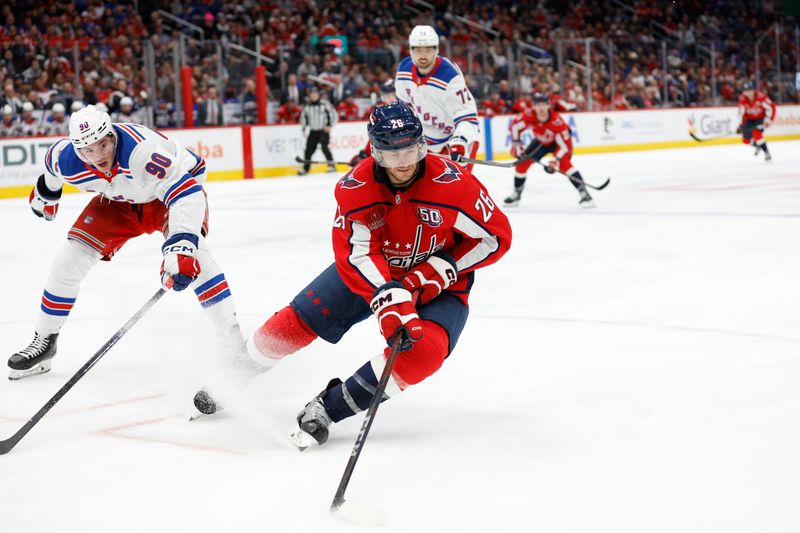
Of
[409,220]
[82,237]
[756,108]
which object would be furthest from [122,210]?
[756,108]

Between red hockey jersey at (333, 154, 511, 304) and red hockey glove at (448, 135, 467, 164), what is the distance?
Answer: 4056 millimetres

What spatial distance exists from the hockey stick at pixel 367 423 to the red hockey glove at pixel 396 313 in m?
0.02

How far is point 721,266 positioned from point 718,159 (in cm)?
1054

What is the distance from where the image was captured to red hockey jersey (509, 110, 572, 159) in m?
10.2

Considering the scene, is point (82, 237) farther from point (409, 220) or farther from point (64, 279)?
point (409, 220)

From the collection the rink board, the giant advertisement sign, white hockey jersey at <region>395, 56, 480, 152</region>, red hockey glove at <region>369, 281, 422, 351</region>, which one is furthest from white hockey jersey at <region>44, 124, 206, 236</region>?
the giant advertisement sign

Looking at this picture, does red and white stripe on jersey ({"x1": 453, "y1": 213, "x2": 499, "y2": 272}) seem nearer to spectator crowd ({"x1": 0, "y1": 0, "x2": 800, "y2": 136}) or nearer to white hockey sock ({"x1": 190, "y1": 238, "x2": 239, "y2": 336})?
white hockey sock ({"x1": 190, "y1": 238, "x2": 239, "y2": 336})

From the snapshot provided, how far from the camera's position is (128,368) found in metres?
3.99

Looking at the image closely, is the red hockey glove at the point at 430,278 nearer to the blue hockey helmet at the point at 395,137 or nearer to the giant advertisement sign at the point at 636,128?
the blue hockey helmet at the point at 395,137

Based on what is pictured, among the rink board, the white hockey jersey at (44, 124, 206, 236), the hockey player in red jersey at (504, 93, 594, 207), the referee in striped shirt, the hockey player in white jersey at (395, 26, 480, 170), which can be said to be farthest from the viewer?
the referee in striped shirt

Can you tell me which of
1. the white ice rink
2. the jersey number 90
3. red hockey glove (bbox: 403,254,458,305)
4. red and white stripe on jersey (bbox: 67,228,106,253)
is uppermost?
the jersey number 90

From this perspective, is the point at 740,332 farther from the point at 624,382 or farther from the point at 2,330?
the point at 2,330

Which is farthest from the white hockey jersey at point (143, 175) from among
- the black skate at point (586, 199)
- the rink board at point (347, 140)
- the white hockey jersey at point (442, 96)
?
the rink board at point (347, 140)

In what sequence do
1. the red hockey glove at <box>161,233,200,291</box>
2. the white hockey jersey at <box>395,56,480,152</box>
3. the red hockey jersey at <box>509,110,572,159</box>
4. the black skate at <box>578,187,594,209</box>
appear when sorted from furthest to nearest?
the red hockey jersey at <box>509,110,572,159</box> → the black skate at <box>578,187,594,209</box> → the white hockey jersey at <box>395,56,480,152</box> → the red hockey glove at <box>161,233,200,291</box>
